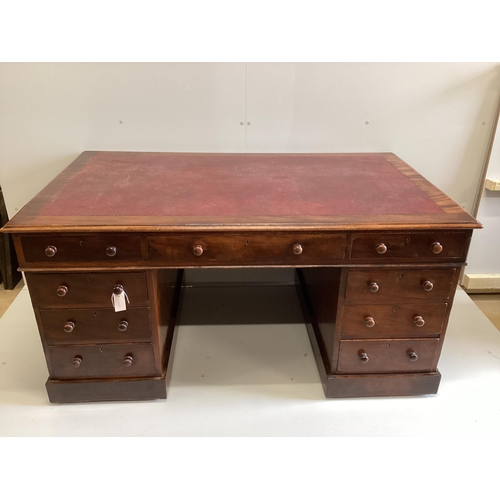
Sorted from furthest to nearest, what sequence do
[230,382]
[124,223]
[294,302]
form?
1. [294,302]
2. [230,382]
3. [124,223]

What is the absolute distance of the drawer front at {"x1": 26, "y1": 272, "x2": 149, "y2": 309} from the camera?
1466 mm

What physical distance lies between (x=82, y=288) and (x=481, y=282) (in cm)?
201

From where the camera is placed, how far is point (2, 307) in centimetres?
231

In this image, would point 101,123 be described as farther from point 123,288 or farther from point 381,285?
point 381,285

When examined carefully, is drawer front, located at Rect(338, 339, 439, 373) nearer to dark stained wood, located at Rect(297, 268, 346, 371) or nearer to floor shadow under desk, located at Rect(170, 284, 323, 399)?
dark stained wood, located at Rect(297, 268, 346, 371)

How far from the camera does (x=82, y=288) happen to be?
1.49m

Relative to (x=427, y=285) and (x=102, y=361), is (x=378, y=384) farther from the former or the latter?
(x=102, y=361)

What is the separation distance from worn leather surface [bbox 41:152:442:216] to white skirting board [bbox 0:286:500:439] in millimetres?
715

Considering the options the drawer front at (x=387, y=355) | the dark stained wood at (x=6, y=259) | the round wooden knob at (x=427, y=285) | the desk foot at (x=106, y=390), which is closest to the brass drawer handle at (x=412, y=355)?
the drawer front at (x=387, y=355)

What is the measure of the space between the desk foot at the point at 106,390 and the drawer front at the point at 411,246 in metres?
0.87

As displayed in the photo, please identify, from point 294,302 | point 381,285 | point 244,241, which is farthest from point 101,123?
point 381,285

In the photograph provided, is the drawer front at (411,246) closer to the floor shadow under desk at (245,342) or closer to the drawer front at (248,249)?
the drawer front at (248,249)

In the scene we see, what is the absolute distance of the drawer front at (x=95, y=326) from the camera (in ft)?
5.01

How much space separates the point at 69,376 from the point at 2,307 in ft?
3.08
